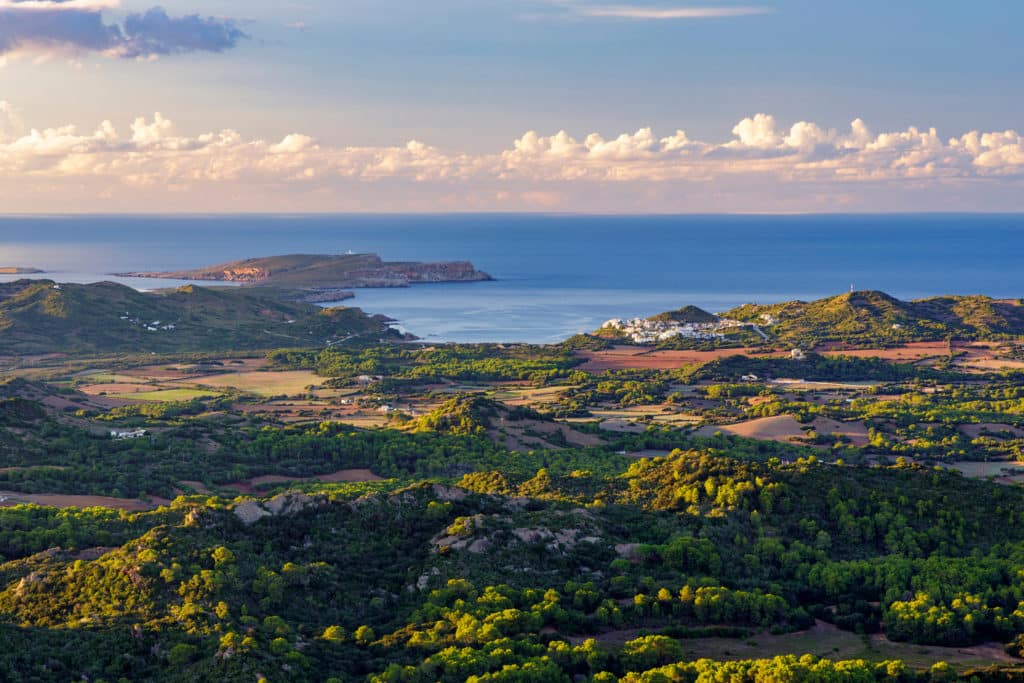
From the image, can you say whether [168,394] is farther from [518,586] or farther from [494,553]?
[518,586]

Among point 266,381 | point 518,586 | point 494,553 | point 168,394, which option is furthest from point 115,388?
point 518,586

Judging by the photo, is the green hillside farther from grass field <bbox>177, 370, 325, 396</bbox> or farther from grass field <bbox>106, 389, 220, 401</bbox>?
grass field <bbox>177, 370, 325, 396</bbox>

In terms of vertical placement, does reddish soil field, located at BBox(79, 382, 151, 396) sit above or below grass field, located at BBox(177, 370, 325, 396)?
above

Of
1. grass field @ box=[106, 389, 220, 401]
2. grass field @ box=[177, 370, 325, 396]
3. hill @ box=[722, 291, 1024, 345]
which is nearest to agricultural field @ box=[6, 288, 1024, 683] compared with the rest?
grass field @ box=[106, 389, 220, 401]

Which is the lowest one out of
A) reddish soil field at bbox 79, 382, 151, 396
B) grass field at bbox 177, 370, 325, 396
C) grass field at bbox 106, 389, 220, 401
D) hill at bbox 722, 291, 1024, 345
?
grass field at bbox 177, 370, 325, 396

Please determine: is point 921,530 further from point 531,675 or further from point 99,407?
point 99,407

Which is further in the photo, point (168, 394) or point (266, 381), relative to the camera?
point (266, 381)

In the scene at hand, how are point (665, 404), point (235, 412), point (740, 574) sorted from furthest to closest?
point (665, 404) → point (235, 412) → point (740, 574)

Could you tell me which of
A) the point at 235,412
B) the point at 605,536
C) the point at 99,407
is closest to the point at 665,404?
the point at 235,412
